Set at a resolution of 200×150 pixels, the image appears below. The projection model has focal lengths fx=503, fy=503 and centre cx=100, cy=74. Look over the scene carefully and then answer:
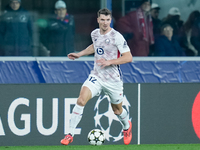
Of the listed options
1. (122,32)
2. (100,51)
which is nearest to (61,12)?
(122,32)

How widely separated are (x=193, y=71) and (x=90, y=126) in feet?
6.97

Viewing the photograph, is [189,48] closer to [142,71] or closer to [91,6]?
[142,71]

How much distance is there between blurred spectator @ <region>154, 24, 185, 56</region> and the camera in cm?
880

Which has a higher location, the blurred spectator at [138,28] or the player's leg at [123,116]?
the blurred spectator at [138,28]

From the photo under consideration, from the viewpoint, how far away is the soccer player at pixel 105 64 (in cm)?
639

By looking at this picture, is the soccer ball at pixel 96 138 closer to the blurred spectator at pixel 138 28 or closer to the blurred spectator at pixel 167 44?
the blurred spectator at pixel 138 28

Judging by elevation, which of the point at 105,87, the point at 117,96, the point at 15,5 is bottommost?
the point at 117,96

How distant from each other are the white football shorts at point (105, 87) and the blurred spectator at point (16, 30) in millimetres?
2064

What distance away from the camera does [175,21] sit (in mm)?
8773

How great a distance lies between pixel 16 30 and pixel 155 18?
238 cm

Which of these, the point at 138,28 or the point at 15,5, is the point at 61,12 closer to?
the point at 15,5

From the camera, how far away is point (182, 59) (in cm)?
886

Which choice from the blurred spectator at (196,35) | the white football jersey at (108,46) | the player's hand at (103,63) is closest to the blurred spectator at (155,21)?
the blurred spectator at (196,35)

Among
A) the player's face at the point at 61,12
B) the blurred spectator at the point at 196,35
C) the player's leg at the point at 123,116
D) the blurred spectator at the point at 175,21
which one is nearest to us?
the player's leg at the point at 123,116
